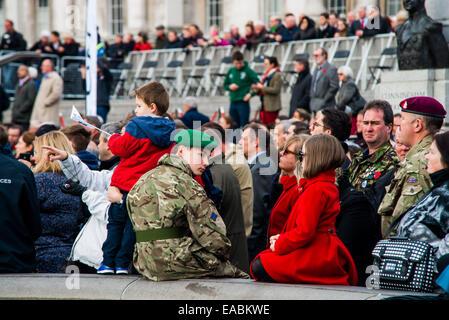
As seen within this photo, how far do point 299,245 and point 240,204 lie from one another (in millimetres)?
2021

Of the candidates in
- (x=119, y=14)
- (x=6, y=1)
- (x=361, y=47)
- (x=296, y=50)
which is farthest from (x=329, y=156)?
(x=6, y=1)

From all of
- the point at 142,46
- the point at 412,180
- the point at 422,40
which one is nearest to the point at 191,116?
the point at 422,40

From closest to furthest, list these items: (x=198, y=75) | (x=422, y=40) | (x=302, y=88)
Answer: (x=422, y=40) < (x=302, y=88) < (x=198, y=75)

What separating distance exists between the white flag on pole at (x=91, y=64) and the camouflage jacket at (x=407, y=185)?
7.90 m

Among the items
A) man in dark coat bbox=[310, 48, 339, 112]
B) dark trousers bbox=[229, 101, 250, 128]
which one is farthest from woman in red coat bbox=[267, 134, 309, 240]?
dark trousers bbox=[229, 101, 250, 128]

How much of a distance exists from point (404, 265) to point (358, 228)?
3.43 ft

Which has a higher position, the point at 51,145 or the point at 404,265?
the point at 51,145

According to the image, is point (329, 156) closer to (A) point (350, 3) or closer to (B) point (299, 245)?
(B) point (299, 245)

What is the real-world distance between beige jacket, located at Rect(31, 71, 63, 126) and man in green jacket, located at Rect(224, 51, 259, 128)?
3.87m

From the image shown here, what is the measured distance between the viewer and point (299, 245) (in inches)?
213

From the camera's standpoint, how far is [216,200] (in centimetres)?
672

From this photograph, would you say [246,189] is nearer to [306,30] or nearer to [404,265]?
[404,265]

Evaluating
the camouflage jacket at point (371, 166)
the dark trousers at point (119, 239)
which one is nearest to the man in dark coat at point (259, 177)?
the camouflage jacket at point (371, 166)

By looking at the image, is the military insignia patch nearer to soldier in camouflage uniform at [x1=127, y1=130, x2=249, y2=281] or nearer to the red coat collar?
the red coat collar
